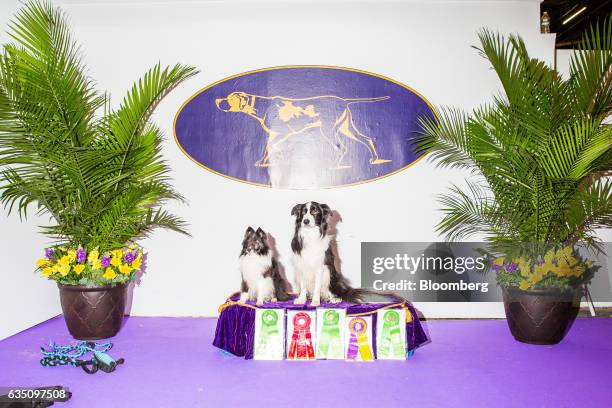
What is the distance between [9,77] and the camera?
3.25m

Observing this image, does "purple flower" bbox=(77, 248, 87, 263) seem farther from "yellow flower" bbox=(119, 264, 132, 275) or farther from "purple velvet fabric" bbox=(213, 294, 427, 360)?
"purple velvet fabric" bbox=(213, 294, 427, 360)

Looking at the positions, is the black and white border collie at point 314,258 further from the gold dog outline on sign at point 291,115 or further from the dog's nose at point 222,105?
the dog's nose at point 222,105

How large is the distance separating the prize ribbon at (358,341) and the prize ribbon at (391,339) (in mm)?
94

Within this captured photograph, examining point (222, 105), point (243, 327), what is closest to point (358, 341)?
point (243, 327)

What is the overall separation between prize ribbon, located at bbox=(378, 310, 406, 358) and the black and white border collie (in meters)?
0.25

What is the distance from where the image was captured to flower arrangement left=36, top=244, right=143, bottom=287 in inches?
138

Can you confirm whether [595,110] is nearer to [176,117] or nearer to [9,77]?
[176,117]

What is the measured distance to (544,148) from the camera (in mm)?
3416

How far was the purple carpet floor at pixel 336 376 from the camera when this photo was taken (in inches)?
101

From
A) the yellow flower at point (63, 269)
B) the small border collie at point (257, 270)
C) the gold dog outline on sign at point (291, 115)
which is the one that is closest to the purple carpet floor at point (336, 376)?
the small border collie at point (257, 270)

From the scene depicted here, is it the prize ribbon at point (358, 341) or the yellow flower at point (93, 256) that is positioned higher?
the yellow flower at point (93, 256)

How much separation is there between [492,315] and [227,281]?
2.33 m

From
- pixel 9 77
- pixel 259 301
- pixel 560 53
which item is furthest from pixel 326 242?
pixel 560 53

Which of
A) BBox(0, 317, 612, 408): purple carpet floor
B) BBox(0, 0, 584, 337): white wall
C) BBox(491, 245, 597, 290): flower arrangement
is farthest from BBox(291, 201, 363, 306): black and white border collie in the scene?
BBox(491, 245, 597, 290): flower arrangement
